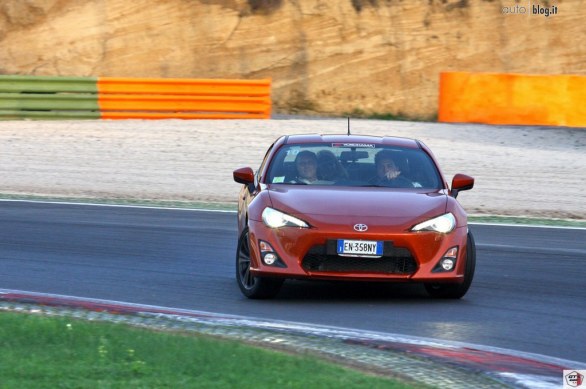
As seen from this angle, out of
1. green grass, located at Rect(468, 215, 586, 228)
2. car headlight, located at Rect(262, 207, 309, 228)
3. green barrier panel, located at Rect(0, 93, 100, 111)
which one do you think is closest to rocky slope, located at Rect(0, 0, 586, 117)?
green barrier panel, located at Rect(0, 93, 100, 111)

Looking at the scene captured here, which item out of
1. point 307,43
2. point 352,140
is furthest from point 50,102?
point 352,140

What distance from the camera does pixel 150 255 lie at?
40.7 ft

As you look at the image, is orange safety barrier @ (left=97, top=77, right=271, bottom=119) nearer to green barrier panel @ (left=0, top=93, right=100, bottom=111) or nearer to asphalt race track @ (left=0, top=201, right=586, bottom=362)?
green barrier panel @ (left=0, top=93, right=100, bottom=111)

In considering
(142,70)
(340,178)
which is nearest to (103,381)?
(340,178)

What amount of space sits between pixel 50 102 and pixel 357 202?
18606mm

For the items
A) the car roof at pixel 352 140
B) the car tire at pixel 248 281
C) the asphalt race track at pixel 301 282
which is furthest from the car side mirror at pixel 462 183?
the car tire at pixel 248 281

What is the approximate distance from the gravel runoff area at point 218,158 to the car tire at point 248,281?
8464 mm

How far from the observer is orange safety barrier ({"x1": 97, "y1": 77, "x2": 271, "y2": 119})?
88.9 ft

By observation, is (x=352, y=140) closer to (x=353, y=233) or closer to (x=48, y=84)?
(x=353, y=233)

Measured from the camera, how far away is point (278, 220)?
9570 millimetres

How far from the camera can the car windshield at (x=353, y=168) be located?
10492 millimetres

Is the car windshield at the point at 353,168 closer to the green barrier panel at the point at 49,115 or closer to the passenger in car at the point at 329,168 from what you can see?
the passenger in car at the point at 329,168

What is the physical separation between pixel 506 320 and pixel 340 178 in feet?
6.94

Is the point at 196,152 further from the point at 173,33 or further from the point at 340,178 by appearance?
the point at 340,178
